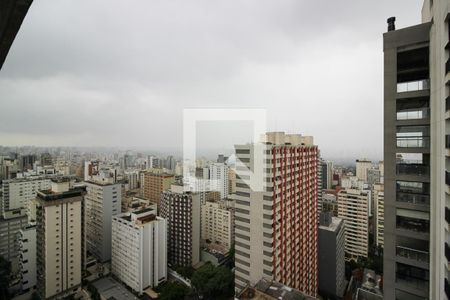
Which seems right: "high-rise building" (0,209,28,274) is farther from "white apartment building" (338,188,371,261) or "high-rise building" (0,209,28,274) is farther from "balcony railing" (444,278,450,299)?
"white apartment building" (338,188,371,261)

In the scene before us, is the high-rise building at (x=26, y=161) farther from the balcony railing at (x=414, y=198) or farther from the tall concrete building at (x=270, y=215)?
the balcony railing at (x=414, y=198)

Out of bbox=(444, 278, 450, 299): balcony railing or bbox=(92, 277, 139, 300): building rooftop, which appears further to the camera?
bbox=(92, 277, 139, 300): building rooftop

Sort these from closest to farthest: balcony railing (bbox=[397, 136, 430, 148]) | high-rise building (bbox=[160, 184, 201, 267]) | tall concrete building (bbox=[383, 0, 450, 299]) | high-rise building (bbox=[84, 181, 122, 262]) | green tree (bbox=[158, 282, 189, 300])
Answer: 1. tall concrete building (bbox=[383, 0, 450, 299])
2. balcony railing (bbox=[397, 136, 430, 148])
3. green tree (bbox=[158, 282, 189, 300])
4. high-rise building (bbox=[160, 184, 201, 267])
5. high-rise building (bbox=[84, 181, 122, 262])

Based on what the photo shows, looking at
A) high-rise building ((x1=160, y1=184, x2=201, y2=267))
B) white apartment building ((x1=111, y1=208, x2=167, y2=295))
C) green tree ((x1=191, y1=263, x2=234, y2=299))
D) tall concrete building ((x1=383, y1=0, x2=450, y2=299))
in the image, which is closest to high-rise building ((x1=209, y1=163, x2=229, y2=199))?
high-rise building ((x1=160, y1=184, x2=201, y2=267))

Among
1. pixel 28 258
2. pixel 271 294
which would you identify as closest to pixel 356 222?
pixel 271 294

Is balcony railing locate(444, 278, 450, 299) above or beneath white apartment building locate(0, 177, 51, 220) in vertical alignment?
above

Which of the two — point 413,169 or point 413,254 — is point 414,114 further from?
point 413,254

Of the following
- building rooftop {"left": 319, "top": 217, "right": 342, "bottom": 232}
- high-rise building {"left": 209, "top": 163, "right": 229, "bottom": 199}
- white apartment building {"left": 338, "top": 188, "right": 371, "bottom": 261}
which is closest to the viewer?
building rooftop {"left": 319, "top": 217, "right": 342, "bottom": 232}

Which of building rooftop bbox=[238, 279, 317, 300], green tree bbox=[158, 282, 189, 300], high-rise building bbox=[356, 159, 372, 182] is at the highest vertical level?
high-rise building bbox=[356, 159, 372, 182]
